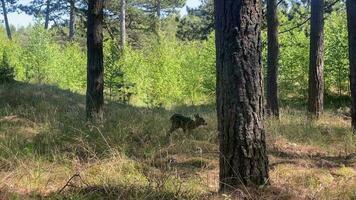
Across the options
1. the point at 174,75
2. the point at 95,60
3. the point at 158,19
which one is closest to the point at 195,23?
the point at 158,19

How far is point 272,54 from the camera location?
11781 mm

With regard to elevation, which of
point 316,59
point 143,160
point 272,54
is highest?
point 272,54

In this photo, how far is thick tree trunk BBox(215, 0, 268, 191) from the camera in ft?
12.7

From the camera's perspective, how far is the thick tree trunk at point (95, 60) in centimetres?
784

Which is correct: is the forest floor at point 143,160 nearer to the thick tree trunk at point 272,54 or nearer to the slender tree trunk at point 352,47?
the slender tree trunk at point 352,47

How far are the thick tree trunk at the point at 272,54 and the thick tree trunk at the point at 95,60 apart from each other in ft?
16.1

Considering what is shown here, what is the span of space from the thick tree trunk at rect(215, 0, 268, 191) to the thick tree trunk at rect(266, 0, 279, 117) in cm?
754

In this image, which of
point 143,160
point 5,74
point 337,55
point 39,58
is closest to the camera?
point 143,160

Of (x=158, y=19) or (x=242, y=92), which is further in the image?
(x=158, y=19)

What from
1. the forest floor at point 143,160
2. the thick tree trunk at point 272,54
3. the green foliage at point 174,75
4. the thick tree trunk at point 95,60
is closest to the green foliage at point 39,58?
the green foliage at point 174,75

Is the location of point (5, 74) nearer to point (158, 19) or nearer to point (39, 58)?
point (39, 58)

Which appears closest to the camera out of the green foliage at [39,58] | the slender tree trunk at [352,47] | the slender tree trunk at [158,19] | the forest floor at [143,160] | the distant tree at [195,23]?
the forest floor at [143,160]

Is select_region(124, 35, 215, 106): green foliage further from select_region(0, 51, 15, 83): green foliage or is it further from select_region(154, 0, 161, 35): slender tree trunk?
select_region(0, 51, 15, 83): green foliage

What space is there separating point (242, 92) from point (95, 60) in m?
4.60
